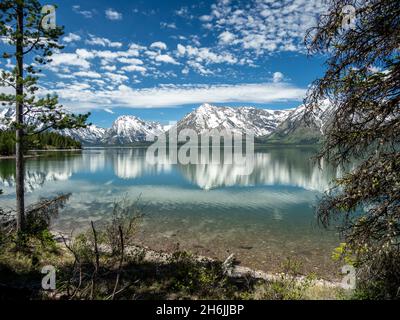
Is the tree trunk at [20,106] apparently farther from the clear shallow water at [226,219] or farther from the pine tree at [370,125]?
the pine tree at [370,125]

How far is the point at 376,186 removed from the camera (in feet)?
20.9

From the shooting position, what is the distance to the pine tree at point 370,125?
6.17 metres

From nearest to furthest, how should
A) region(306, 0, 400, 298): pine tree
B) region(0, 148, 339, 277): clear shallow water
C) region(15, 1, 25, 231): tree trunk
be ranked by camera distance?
region(306, 0, 400, 298): pine tree
region(15, 1, 25, 231): tree trunk
region(0, 148, 339, 277): clear shallow water

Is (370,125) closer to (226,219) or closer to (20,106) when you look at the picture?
(20,106)

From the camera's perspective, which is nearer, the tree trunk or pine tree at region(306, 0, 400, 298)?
pine tree at region(306, 0, 400, 298)

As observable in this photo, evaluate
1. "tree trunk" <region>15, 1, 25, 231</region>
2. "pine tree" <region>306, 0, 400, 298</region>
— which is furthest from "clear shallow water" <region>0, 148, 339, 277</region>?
"tree trunk" <region>15, 1, 25, 231</region>

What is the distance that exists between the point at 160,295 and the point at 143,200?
26.5 m

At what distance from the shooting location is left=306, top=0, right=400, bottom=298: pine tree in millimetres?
6172

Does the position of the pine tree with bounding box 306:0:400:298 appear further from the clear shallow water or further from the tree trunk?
the tree trunk

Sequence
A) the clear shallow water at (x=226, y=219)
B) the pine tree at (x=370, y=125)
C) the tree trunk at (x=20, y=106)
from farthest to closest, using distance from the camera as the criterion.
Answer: the clear shallow water at (x=226, y=219) < the tree trunk at (x=20, y=106) < the pine tree at (x=370, y=125)

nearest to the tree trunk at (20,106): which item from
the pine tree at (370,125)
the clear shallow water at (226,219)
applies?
the clear shallow water at (226,219)

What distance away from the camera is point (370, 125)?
682cm
